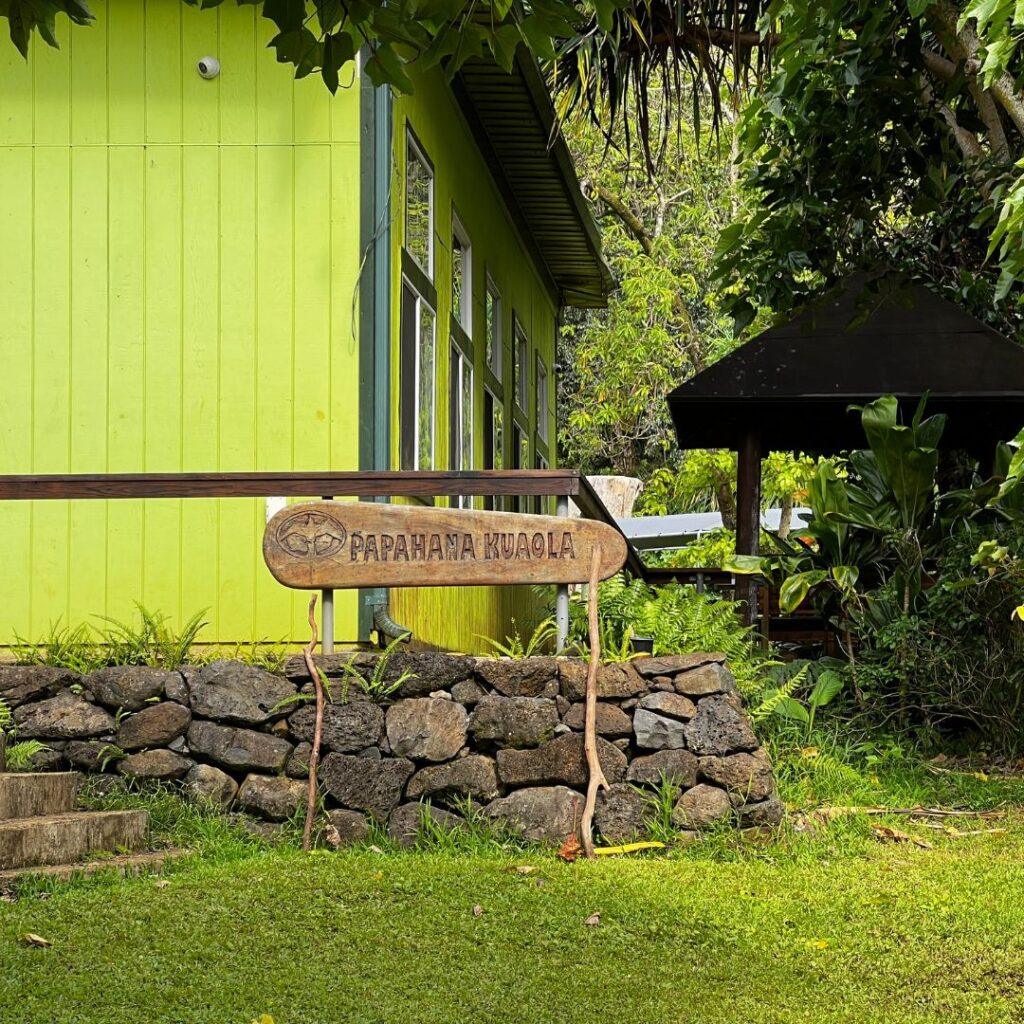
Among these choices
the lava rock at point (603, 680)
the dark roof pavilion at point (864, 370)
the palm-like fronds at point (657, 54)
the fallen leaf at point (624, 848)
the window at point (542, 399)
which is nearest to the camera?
the fallen leaf at point (624, 848)

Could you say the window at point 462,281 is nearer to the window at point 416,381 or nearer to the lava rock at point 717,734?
the window at point 416,381

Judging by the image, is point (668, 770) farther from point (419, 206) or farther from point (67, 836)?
point (419, 206)

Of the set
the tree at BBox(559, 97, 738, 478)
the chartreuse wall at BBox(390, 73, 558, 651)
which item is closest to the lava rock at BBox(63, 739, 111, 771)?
the chartreuse wall at BBox(390, 73, 558, 651)

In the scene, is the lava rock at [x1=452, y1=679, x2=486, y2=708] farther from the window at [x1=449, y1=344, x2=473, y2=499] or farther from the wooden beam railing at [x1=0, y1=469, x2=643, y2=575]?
the window at [x1=449, y1=344, x2=473, y2=499]

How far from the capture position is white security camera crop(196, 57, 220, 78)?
340 inches

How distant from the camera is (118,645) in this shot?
7641 mm

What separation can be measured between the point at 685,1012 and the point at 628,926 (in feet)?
2.84

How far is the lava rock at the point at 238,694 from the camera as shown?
7211 millimetres

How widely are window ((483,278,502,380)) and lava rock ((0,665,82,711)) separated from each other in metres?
5.96

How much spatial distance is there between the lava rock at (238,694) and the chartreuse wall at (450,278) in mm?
1543

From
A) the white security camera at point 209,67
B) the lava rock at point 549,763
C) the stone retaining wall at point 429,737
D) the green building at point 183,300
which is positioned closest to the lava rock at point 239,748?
the stone retaining wall at point 429,737

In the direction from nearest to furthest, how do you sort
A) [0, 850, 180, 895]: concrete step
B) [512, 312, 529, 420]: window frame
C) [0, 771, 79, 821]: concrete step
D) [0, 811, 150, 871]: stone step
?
[0, 850, 180, 895]: concrete step < [0, 811, 150, 871]: stone step < [0, 771, 79, 821]: concrete step < [512, 312, 529, 420]: window frame

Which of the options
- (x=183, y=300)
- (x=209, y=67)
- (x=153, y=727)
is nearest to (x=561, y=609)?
(x=153, y=727)

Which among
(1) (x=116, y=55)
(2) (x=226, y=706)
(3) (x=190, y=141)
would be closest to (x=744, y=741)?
(2) (x=226, y=706)
